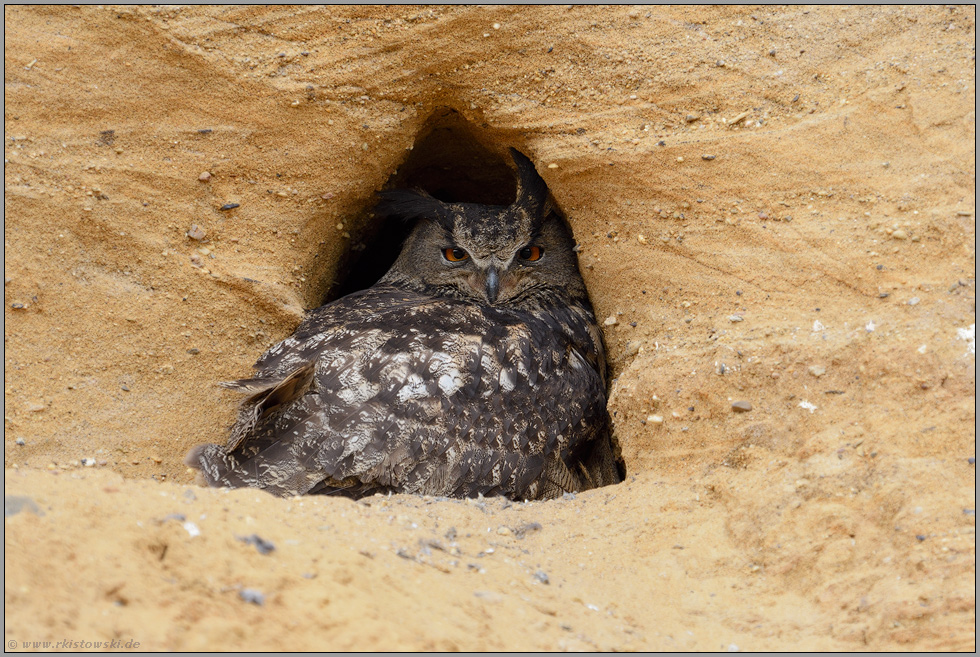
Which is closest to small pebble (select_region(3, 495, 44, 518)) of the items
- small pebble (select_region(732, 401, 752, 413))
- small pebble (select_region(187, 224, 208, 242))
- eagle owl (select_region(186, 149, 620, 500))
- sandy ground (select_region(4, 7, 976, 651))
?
sandy ground (select_region(4, 7, 976, 651))

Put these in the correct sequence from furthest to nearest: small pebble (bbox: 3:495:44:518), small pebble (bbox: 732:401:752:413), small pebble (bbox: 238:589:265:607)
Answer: small pebble (bbox: 732:401:752:413) < small pebble (bbox: 3:495:44:518) < small pebble (bbox: 238:589:265:607)

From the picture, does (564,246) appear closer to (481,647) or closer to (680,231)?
(680,231)

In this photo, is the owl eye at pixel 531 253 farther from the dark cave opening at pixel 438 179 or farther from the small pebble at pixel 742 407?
the small pebble at pixel 742 407

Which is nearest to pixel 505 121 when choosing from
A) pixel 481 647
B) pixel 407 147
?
pixel 407 147

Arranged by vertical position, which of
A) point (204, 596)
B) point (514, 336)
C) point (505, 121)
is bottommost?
point (514, 336)

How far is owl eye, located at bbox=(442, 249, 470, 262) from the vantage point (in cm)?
475

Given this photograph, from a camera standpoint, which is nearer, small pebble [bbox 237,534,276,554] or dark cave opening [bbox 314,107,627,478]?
small pebble [bbox 237,534,276,554]

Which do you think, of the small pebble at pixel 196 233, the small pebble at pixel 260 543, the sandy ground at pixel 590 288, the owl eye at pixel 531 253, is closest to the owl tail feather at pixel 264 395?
the sandy ground at pixel 590 288

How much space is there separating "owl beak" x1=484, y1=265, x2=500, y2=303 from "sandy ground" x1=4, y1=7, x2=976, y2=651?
0.62 m

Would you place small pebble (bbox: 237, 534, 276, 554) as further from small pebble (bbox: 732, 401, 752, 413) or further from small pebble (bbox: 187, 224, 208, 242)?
small pebble (bbox: 187, 224, 208, 242)

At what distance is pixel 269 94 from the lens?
13.4 ft

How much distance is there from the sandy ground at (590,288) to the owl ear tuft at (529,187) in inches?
8.6

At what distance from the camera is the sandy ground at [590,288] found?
205 cm

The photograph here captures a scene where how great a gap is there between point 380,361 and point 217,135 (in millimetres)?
1627
